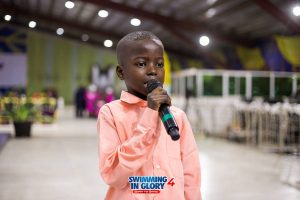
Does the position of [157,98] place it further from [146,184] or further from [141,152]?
[146,184]

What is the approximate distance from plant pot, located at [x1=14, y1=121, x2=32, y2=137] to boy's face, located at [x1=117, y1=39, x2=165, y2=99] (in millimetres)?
9743

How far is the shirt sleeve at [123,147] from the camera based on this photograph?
3.60 ft

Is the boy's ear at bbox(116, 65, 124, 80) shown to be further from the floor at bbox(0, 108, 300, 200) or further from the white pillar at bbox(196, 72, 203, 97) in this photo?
the white pillar at bbox(196, 72, 203, 97)

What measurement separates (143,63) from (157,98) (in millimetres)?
147

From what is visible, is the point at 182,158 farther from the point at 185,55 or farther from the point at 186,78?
the point at 185,55

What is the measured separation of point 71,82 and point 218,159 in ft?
67.8

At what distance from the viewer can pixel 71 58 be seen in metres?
27.1

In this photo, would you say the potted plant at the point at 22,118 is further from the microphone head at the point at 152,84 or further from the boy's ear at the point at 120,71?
the microphone head at the point at 152,84

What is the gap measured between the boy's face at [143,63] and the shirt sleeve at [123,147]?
3.9 inches

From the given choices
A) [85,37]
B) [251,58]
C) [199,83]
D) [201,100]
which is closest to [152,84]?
[201,100]

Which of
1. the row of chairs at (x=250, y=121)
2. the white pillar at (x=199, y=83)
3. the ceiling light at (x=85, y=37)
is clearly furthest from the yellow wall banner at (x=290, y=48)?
the ceiling light at (x=85, y=37)

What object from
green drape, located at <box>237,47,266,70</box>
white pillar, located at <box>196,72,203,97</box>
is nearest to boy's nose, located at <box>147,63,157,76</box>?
white pillar, located at <box>196,72,203,97</box>

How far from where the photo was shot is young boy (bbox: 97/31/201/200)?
3.70ft

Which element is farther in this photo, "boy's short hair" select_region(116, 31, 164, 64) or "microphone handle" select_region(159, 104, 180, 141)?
"boy's short hair" select_region(116, 31, 164, 64)
